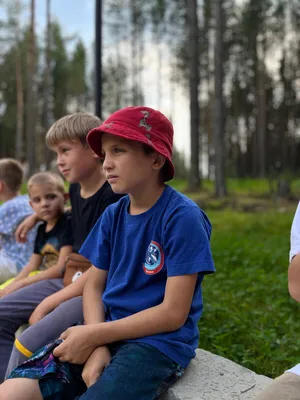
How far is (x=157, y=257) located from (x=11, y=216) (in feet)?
7.18

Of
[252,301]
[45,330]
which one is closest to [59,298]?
[45,330]

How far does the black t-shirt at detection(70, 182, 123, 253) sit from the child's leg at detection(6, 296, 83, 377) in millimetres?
548

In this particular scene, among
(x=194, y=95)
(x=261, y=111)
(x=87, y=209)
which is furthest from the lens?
(x=261, y=111)

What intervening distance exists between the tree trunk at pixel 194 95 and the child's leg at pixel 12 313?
983cm

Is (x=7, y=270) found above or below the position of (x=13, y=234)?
below

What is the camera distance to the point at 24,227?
363 cm

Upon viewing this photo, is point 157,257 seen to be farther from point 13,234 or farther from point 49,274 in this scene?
point 13,234

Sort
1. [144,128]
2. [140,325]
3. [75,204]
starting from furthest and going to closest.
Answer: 1. [75,204]
2. [144,128]
3. [140,325]

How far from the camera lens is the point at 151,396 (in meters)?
1.86

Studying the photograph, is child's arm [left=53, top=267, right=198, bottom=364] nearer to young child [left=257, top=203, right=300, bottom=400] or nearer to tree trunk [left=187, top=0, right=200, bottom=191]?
young child [left=257, top=203, right=300, bottom=400]

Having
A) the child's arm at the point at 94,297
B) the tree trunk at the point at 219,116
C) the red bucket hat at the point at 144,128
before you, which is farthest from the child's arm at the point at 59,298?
the tree trunk at the point at 219,116

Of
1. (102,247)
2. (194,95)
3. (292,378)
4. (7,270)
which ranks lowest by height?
(7,270)

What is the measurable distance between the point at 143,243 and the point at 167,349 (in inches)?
16.6

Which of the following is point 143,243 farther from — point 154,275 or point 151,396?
point 151,396
